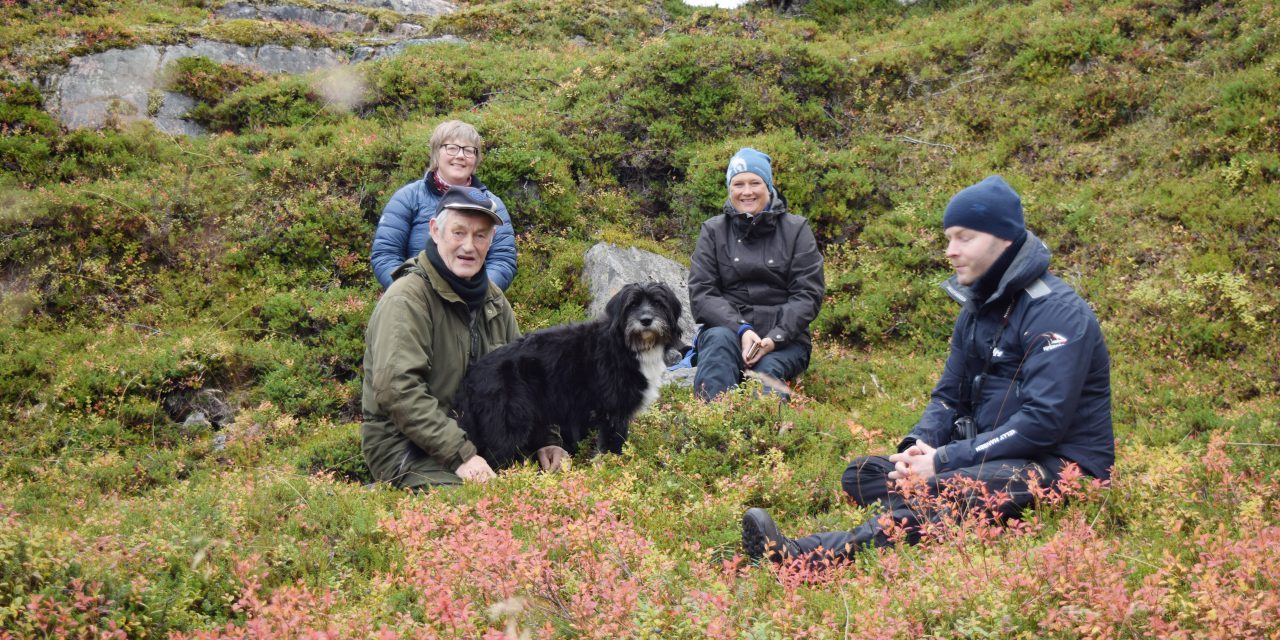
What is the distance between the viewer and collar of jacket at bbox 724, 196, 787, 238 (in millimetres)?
8367

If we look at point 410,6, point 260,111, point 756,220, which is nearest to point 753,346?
point 756,220

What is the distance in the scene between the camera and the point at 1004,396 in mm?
4766

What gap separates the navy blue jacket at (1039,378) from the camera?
14.3 feet

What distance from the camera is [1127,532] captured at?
421cm

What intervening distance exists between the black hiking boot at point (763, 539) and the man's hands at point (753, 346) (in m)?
3.69

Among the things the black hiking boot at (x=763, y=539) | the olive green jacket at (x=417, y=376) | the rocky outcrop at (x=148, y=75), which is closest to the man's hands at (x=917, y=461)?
the black hiking boot at (x=763, y=539)

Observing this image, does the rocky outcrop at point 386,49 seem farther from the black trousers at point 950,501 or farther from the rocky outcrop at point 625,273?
the black trousers at point 950,501

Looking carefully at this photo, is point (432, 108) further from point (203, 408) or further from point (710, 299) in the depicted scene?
point (710, 299)

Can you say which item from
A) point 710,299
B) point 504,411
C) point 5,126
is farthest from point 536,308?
point 5,126

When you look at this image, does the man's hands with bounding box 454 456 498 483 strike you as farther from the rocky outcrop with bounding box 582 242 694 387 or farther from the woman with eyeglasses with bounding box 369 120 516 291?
the rocky outcrop with bounding box 582 242 694 387

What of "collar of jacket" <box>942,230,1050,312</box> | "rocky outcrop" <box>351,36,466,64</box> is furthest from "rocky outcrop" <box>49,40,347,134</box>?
"collar of jacket" <box>942,230,1050,312</box>

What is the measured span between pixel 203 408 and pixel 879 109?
42.0 ft

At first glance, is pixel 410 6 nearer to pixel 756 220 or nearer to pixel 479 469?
pixel 756 220

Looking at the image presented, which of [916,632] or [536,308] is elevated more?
[916,632]
